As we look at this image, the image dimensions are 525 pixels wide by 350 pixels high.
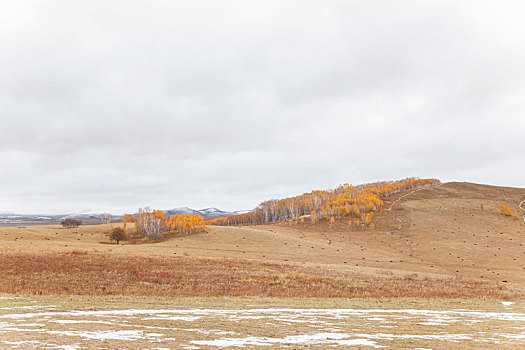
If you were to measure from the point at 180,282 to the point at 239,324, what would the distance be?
14674mm

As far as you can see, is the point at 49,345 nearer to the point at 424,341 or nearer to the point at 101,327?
the point at 101,327

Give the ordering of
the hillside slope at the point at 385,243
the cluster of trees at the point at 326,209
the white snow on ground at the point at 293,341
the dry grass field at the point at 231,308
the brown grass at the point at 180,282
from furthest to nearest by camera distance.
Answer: the cluster of trees at the point at 326,209 → the hillside slope at the point at 385,243 → the brown grass at the point at 180,282 → the dry grass field at the point at 231,308 → the white snow on ground at the point at 293,341

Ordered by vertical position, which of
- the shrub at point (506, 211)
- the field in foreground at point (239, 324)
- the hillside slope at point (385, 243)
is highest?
the shrub at point (506, 211)

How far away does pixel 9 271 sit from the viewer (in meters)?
27.6

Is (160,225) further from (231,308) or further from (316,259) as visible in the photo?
(231,308)

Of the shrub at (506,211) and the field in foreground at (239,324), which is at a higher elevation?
the shrub at (506,211)

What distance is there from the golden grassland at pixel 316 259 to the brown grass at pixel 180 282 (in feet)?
0.27

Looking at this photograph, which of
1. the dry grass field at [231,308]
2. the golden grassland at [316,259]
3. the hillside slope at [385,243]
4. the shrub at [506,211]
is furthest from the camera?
the shrub at [506,211]

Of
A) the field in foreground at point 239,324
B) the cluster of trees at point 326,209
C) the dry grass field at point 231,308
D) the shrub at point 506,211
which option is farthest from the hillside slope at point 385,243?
the field in foreground at point 239,324

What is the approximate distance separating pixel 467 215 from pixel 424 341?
411 ft

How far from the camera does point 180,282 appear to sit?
87.6 feet

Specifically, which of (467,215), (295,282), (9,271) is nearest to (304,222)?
(467,215)

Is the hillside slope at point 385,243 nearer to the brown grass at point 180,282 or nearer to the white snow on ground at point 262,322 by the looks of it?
the brown grass at point 180,282

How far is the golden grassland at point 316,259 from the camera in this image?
2615 centimetres
